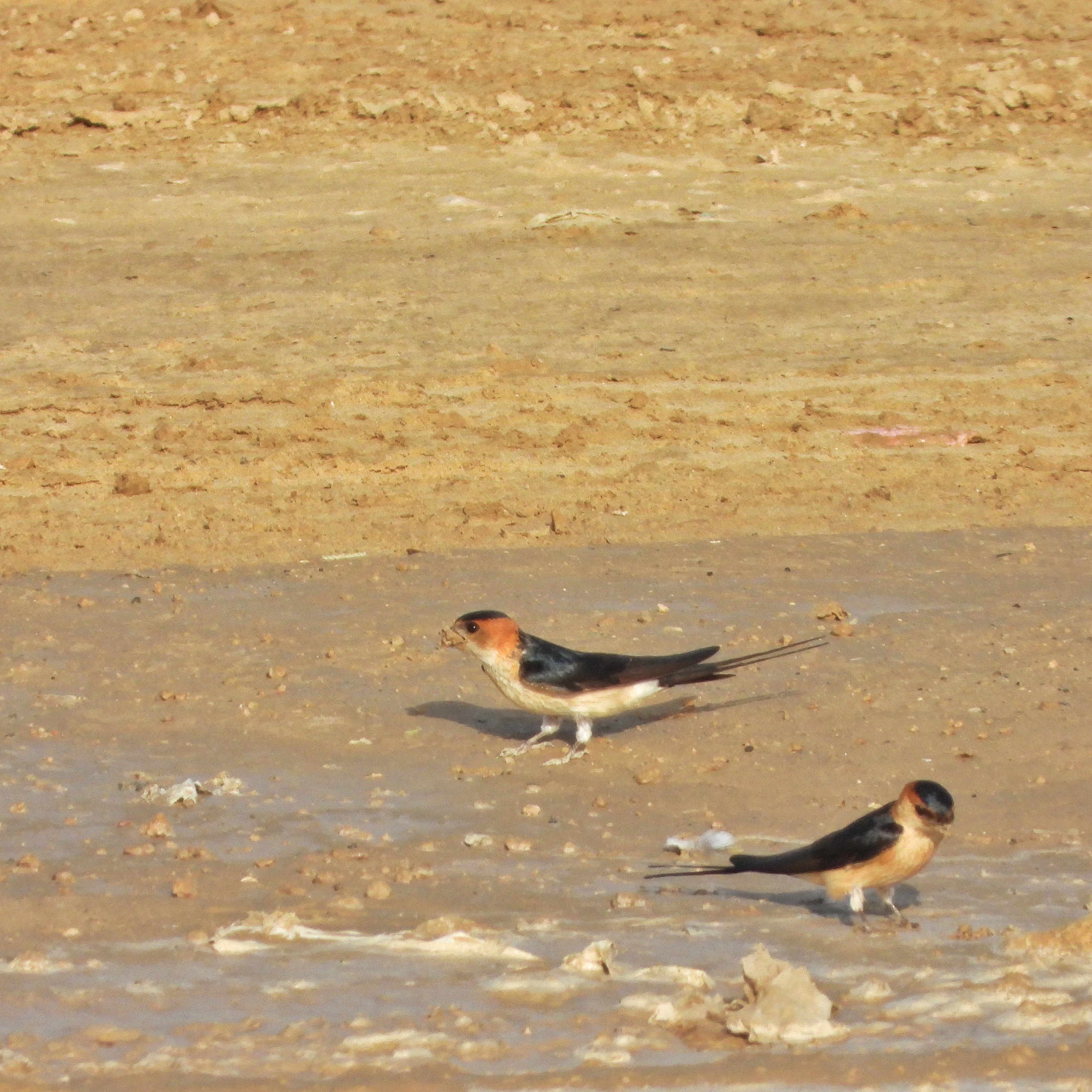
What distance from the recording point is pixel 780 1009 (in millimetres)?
3973

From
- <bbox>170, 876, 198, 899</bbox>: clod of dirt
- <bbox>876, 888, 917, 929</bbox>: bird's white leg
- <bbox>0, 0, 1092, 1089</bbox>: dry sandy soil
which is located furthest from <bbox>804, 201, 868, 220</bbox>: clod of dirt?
<bbox>170, 876, 198, 899</bbox>: clod of dirt

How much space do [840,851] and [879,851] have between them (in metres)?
0.11

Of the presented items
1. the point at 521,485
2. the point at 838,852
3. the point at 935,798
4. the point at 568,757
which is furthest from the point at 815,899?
the point at 521,485

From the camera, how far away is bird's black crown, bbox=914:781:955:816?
4.72 metres

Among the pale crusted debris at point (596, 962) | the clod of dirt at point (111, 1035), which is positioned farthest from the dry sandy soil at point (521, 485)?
the pale crusted debris at point (596, 962)

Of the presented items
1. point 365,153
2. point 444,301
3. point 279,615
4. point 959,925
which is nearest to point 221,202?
point 365,153

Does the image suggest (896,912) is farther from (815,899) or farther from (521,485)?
(521,485)

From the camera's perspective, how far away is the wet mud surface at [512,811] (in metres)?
4.05

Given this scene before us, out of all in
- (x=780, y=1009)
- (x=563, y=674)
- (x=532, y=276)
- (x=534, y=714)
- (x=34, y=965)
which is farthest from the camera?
(x=532, y=276)

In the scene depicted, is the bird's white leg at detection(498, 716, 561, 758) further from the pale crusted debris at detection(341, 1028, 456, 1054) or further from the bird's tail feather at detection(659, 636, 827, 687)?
the pale crusted debris at detection(341, 1028, 456, 1054)

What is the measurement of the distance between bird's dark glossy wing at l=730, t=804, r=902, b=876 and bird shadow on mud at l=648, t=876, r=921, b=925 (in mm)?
177

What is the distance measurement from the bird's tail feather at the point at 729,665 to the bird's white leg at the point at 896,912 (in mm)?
1457

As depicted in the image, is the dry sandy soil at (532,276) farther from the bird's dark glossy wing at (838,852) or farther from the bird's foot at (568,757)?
the bird's dark glossy wing at (838,852)

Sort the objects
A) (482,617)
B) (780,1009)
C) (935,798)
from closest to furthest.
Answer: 1. (780,1009)
2. (935,798)
3. (482,617)
